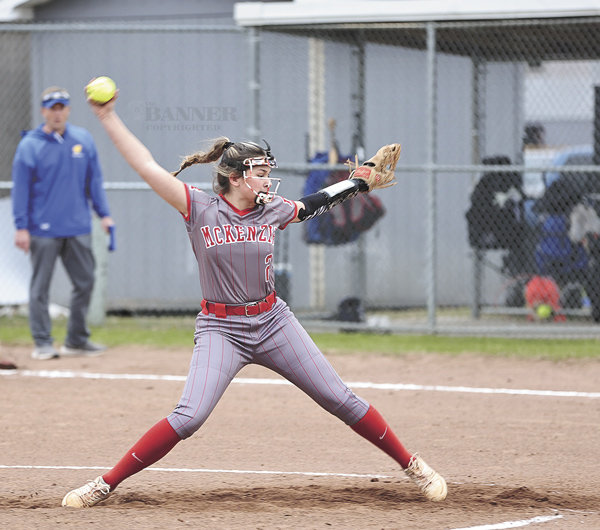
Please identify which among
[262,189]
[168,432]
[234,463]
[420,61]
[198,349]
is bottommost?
[234,463]

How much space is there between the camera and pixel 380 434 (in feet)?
17.6

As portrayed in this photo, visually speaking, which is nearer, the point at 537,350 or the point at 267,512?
the point at 267,512

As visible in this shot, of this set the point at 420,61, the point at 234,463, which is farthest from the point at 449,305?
the point at 234,463

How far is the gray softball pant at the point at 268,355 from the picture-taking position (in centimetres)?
520

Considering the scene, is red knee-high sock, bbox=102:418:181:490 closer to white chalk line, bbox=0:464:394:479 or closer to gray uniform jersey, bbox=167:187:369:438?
gray uniform jersey, bbox=167:187:369:438

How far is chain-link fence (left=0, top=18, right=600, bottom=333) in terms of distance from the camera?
12.8m

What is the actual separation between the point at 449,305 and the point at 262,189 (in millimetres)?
9298

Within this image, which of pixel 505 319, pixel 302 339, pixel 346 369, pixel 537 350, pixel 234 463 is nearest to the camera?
pixel 302 339

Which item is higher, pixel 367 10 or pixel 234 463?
pixel 367 10

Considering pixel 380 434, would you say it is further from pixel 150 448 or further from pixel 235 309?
pixel 150 448

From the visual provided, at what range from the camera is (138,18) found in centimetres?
1455

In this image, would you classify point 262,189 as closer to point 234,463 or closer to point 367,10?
point 234,463

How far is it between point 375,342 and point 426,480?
19.6 feet

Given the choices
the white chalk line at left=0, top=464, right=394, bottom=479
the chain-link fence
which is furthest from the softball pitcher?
the chain-link fence
